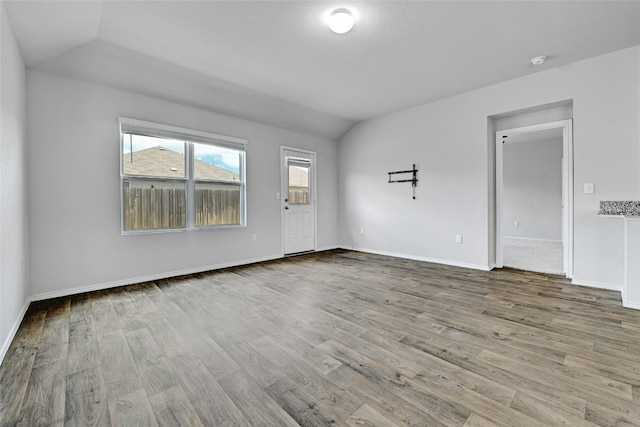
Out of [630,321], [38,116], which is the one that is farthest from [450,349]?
[38,116]

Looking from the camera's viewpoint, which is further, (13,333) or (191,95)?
(191,95)

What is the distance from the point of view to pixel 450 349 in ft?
6.40

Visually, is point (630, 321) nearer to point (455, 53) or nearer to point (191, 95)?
point (455, 53)

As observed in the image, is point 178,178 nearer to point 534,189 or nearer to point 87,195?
point 87,195

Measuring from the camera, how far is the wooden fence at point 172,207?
11.9 feet

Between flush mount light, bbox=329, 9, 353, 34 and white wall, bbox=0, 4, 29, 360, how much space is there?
2.40m

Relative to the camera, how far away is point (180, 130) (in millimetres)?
4000

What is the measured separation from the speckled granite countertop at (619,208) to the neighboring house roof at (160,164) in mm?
5085

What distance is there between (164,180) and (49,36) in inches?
70.5

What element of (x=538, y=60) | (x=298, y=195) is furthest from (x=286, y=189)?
(x=538, y=60)

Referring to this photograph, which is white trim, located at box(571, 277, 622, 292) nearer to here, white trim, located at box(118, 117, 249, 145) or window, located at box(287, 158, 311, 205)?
window, located at box(287, 158, 311, 205)

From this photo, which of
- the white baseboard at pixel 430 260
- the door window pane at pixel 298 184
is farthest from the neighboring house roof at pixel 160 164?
the white baseboard at pixel 430 260

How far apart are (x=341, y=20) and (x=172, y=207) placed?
316 centimetres

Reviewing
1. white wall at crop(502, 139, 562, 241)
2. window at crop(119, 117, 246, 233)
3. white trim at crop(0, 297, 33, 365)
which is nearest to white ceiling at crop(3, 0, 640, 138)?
window at crop(119, 117, 246, 233)
